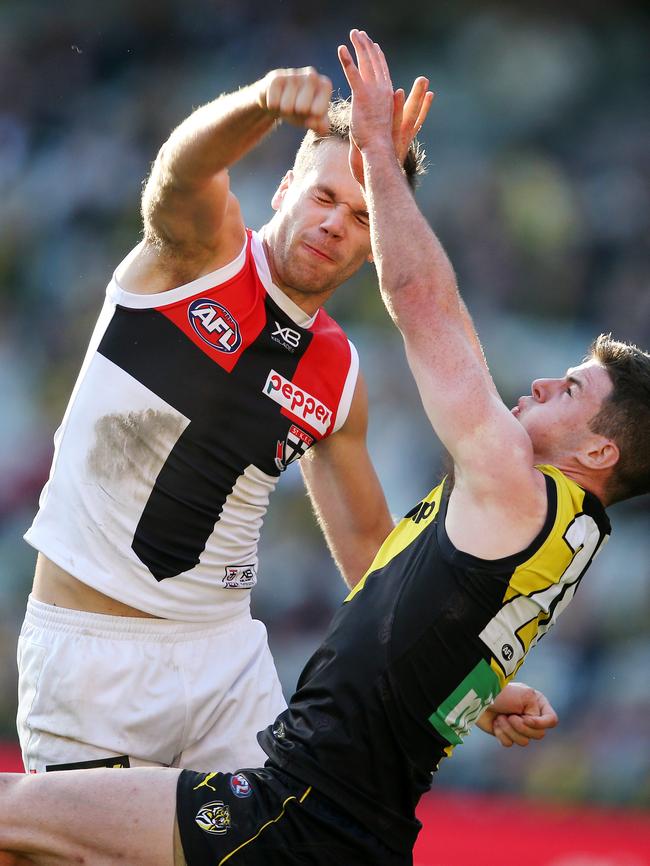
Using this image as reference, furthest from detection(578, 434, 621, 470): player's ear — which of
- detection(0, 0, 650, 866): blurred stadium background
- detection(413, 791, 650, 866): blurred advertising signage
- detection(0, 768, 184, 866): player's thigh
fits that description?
detection(0, 0, 650, 866): blurred stadium background

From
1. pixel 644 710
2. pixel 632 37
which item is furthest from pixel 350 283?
pixel 644 710

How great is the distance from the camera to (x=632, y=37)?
803 centimetres

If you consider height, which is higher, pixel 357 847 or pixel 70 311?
pixel 357 847

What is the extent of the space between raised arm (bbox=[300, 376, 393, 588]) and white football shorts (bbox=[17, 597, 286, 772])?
663mm

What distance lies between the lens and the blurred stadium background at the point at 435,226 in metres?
6.94

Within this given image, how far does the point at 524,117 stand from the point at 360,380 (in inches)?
176

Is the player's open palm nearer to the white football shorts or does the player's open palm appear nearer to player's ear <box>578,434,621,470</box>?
player's ear <box>578,434,621,470</box>

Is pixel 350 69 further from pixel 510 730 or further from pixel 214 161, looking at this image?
pixel 510 730

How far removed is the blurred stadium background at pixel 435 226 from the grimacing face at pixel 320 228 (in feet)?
11.3

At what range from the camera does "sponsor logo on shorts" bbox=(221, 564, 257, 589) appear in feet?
13.2

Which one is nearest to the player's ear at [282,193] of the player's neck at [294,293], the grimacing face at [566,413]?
the player's neck at [294,293]

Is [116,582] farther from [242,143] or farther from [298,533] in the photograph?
[298,533]

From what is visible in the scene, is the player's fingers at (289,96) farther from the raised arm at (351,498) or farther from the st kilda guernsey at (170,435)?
the raised arm at (351,498)

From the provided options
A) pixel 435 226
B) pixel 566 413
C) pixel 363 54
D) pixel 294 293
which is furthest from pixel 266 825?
pixel 435 226
